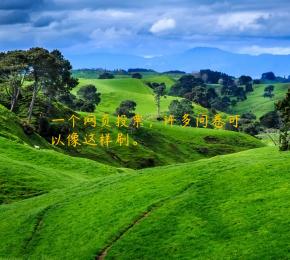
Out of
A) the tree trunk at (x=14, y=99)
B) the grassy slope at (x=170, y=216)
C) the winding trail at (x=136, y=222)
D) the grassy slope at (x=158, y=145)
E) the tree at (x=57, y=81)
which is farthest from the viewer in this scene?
the grassy slope at (x=158, y=145)

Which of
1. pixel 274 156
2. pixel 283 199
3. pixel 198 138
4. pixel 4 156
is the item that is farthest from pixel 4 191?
pixel 198 138

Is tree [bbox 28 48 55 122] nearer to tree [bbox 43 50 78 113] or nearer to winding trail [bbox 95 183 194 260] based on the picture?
tree [bbox 43 50 78 113]

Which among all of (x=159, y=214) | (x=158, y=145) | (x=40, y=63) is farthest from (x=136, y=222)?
(x=158, y=145)

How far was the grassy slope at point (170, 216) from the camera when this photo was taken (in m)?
37.1

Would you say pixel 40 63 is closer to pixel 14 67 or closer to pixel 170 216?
pixel 14 67

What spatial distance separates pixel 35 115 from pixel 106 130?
33.2 m

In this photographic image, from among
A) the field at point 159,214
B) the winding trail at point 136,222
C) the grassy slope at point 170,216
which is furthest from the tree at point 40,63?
the winding trail at point 136,222

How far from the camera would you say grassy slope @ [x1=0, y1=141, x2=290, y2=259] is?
122 feet

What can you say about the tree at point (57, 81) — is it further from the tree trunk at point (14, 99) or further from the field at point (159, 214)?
the field at point (159, 214)

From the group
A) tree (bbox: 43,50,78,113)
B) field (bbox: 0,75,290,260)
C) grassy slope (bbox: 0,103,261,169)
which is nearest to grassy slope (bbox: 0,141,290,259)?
field (bbox: 0,75,290,260)

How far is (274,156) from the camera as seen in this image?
5094cm

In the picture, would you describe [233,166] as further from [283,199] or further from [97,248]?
[97,248]

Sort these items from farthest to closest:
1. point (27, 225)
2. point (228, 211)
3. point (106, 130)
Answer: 1. point (106, 130)
2. point (27, 225)
3. point (228, 211)

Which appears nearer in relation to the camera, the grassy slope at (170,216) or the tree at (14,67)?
the grassy slope at (170,216)
